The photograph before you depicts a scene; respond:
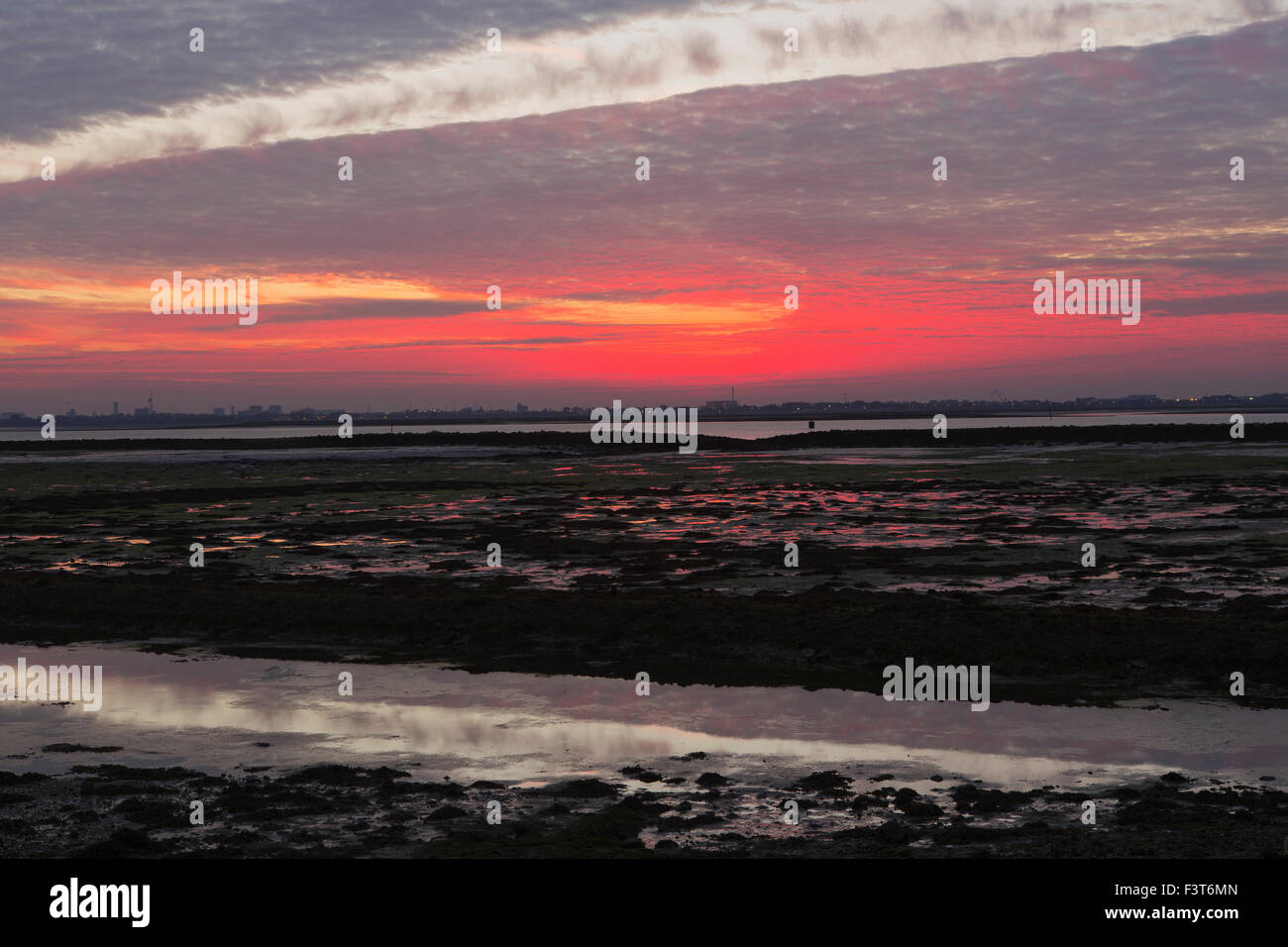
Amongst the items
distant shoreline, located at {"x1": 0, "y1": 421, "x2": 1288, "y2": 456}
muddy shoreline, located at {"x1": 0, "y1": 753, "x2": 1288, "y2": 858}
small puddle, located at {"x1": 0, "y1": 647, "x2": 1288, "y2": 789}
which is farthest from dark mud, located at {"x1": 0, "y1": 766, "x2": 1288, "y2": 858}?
distant shoreline, located at {"x1": 0, "y1": 421, "x2": 1288, "y2": 456}

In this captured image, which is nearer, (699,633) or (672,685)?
(672,685)

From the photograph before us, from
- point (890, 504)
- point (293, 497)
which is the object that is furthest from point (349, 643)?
point (293, 497)

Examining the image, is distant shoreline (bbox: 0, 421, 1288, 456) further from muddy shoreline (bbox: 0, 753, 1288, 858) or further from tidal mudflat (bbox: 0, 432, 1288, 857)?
muddy shoreline (bbox: 0, 753, 1288, 858)

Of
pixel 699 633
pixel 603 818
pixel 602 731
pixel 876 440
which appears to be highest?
pixel 876 440

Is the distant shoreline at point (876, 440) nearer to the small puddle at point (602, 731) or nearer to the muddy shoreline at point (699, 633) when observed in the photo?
the muddy shoreline at point (699, 633)

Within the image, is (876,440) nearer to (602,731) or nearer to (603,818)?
(602,731)

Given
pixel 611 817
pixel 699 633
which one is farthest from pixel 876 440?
pixel 611 817

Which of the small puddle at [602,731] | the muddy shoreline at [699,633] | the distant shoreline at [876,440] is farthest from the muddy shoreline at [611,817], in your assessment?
the distant shoreline at [876,440]

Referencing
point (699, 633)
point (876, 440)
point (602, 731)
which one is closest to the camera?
point (602, 731)

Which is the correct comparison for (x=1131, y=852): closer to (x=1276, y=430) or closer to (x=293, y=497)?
(x=293, y=497)

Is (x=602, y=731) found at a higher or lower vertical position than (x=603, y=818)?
lower
